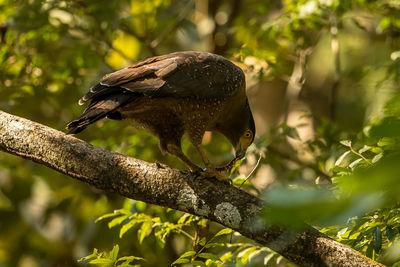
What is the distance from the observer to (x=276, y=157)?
562 centimetres

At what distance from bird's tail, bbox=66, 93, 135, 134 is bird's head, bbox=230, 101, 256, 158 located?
156 centimetres

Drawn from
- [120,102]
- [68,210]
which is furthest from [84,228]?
[120,102]

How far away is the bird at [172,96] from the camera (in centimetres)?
339

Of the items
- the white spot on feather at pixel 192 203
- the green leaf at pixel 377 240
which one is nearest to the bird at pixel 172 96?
the white spot on feather at pixel 192 203

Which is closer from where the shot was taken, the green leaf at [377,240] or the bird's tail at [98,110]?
the green leaf at [377,240]

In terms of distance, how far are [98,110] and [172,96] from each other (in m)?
0.60

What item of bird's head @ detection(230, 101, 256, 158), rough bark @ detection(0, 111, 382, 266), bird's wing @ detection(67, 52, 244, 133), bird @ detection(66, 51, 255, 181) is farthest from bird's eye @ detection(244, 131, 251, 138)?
rough bark @ detection(0, 111, 382, 266)

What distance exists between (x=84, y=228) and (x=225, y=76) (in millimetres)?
3191

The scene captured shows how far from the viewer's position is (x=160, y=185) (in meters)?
3.02

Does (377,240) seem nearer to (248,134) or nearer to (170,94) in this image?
(170,94)

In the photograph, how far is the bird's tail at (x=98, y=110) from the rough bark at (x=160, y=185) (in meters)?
0.12

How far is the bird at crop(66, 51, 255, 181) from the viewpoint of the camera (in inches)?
133

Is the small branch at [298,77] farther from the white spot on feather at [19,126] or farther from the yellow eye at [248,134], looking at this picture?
the white spot on feather at [19,126]

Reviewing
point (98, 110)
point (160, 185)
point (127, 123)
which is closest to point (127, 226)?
point (160, 185)
